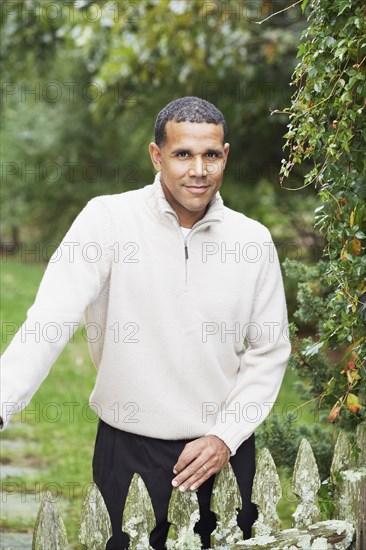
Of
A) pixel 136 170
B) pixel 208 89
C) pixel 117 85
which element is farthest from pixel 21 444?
pixel 136 170

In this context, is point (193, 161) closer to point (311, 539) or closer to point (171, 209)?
point (171, 209)

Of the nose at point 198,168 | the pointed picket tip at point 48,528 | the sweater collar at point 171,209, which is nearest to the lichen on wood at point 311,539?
the pointed picket tip at point 48,528

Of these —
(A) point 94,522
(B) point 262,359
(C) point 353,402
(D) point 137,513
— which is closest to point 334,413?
(C) point 353,402

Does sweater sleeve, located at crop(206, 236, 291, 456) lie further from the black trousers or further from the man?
the black trousers

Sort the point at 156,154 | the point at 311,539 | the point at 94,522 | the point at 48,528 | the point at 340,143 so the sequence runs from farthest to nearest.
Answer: the point at 156,154 → the point at 311,539 → the point at 340,143 → the point at 94,522 → the point at 48,528

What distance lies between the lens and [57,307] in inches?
98.7

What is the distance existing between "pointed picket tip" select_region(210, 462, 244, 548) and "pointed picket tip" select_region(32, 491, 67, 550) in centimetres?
52

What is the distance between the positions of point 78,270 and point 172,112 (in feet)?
1.87

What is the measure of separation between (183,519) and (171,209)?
93 centimetres

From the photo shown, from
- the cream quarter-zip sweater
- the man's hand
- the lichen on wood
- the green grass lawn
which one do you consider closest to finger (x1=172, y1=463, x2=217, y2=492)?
the man's hand

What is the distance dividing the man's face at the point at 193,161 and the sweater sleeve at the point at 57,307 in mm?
245

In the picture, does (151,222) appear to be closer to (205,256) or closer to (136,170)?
(205,256)

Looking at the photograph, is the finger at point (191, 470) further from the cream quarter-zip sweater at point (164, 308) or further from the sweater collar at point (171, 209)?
the sweater collar at point (171, 209)

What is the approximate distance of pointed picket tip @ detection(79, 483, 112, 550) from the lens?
240cm
